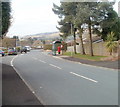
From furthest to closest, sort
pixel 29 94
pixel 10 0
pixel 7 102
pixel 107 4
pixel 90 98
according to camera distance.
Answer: pixel 107 4
pixel 10 0
pixel 29 94
pixel 90 98
pixel 7 102

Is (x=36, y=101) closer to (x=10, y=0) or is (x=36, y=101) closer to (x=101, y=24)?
(x=10, y=0)

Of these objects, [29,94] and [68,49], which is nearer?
[29,94]

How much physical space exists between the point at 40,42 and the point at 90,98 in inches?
5843

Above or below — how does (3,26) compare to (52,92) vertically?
above

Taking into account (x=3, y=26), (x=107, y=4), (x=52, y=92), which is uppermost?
(x=107, y=4)

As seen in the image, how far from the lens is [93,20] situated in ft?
94.9

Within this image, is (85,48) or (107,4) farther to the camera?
(85,48)

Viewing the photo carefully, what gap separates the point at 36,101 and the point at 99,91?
8.77 feet

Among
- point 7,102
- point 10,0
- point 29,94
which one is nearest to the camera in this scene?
point 7,102

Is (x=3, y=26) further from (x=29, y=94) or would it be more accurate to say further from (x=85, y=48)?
(x=85, y=48)

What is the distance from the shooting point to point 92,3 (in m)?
28.8

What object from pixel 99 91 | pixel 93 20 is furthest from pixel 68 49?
pixel 99 91

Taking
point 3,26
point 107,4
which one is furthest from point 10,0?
point 107,4

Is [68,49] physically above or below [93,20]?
below
